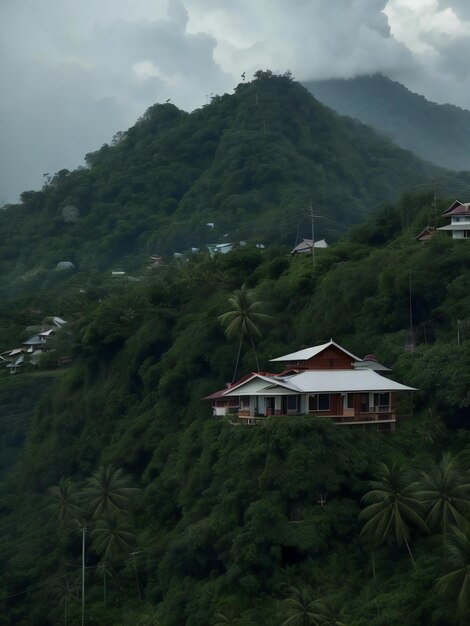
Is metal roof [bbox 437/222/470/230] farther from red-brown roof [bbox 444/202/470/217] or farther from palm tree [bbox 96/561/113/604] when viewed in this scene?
palm tree [bbox 96/561/113/604]

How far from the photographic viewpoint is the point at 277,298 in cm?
6225

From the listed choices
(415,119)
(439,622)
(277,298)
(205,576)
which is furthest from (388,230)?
(415,119)

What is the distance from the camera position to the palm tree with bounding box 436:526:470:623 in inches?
1337

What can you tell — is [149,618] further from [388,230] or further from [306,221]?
[306,221]

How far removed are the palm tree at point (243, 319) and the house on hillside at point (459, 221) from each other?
11133 mm

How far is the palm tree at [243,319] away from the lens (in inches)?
2254

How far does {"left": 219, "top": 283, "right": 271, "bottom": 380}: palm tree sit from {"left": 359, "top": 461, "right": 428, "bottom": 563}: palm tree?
1734cm

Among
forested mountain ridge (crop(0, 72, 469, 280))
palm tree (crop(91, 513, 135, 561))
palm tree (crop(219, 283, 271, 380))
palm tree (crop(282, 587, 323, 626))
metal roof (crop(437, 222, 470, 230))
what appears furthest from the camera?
forested mountain ridge (crop(0, 72, 469, 280))

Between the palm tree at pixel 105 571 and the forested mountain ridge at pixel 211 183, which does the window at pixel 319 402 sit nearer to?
the palm tree at pixel 105 571

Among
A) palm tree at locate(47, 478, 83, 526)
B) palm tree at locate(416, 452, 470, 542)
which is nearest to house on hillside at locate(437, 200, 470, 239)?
palm tree at locate(47, 478, 83, 526)

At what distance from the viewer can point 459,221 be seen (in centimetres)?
6325

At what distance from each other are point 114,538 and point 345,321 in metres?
15.1

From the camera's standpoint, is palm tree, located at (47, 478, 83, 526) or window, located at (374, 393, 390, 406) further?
palm tree, located at (47, 478, 83, 526)

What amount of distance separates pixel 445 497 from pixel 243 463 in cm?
869
